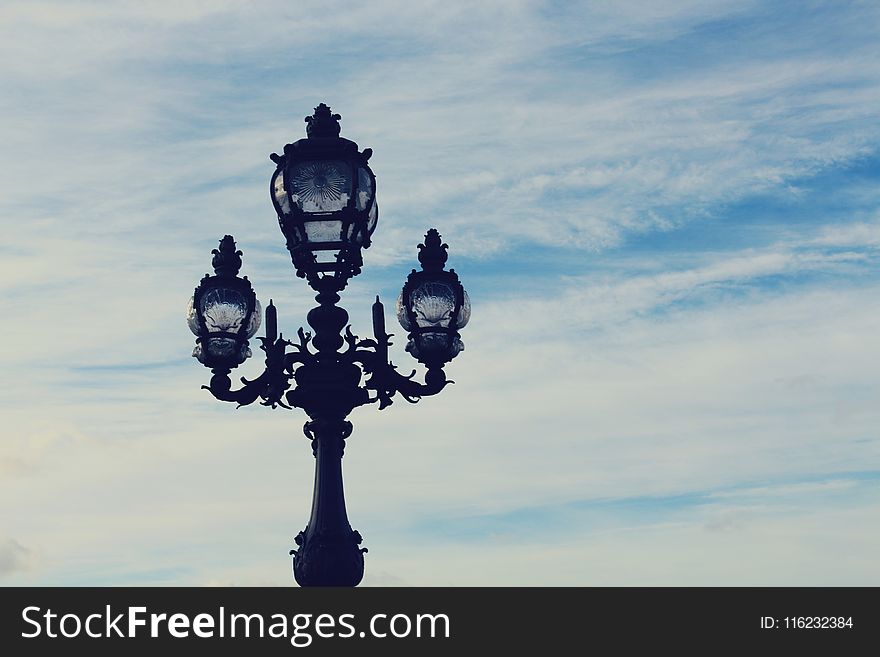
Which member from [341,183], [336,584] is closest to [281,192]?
[341,183]

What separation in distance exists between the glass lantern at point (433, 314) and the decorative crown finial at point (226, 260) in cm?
146

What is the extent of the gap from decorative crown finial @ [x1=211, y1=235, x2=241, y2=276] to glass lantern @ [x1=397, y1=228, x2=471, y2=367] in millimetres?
1463

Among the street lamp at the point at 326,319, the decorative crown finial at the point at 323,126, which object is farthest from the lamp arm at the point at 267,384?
the decorative crown finial at the point at 323,126

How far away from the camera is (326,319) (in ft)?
66.0

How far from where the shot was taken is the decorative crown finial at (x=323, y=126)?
66.1ft

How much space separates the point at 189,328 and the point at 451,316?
7.37 feet

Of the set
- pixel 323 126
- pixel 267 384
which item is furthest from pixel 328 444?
pixel 323 126

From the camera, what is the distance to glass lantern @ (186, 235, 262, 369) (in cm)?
2003

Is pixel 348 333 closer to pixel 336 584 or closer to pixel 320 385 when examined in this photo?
pixel 320 385

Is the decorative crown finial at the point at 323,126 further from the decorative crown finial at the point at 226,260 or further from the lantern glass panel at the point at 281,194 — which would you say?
the decorative crown finial at the point at 226,260

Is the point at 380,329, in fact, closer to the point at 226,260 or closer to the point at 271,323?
the point at 271,323

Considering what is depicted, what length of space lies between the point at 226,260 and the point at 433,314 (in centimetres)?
186
